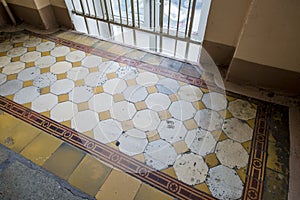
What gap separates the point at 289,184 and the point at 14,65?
2.47 meters

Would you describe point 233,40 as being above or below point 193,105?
above

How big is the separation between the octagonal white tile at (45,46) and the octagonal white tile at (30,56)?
0.07m

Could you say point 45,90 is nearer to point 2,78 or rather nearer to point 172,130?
point 2,78

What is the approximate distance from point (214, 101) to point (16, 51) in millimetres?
2114

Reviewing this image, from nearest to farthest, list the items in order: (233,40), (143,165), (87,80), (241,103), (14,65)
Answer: (143,165)
(241,103)
(233,40)
(87,80)
(14,65)

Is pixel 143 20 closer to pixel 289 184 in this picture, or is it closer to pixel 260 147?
pixel 260 147

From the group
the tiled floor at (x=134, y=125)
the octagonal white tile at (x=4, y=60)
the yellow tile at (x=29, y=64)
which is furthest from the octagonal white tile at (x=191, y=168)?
the octagonal white tile at (x=4, y=60)

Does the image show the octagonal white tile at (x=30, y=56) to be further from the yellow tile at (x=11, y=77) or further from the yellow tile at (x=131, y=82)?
the yellow tile at (x=131, y=82)

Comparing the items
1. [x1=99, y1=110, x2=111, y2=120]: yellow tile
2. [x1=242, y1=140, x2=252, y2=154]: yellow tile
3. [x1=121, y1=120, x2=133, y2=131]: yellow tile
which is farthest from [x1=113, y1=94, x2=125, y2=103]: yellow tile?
[x1=242, y1=140, x2=252, y2=154]: yellow tile

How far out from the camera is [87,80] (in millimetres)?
1799

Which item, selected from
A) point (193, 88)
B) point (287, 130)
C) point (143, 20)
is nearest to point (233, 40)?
point (193, 88)

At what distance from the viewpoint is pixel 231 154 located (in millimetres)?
1286

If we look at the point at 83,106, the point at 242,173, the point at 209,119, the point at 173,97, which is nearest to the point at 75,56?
the point at 83,106

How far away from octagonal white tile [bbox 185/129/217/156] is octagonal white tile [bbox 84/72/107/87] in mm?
910
